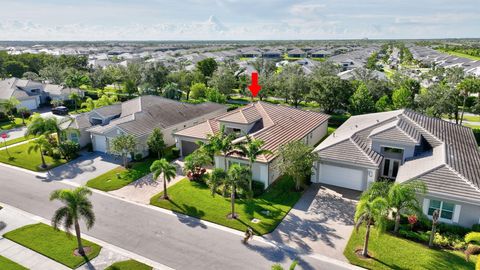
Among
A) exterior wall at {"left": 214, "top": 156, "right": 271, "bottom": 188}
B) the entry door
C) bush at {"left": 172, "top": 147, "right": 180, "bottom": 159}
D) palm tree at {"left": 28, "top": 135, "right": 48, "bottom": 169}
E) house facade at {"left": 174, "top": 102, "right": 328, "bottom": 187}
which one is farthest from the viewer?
bush at {"left": 172, "top": 147, "right": 180, "bottom": 159}

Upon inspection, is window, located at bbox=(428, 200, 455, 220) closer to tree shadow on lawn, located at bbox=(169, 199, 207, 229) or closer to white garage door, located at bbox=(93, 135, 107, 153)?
tree shadow on lawn, located at bbox=(169, 199, 207, 229)

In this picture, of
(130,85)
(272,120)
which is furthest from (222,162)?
(130,85)

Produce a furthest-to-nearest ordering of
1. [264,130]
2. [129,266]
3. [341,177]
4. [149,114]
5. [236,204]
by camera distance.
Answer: [149,114]
[264,130]
[341,177]
[236,204]
[129,266]

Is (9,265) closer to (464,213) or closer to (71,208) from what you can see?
(71,208)

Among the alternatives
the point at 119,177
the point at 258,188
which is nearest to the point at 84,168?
the point at 119,177

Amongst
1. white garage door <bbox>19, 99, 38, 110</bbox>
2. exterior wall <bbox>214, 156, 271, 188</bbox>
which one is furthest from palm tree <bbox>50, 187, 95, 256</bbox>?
white garage door <bbox>19, 99, 38, 110</bbox>

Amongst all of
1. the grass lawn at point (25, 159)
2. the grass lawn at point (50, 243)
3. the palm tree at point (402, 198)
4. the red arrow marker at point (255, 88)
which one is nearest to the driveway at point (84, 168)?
the grass lawn at point (25, 159)
